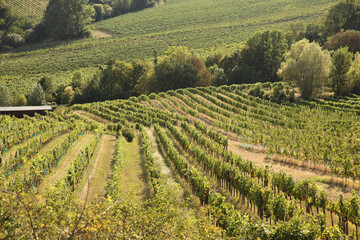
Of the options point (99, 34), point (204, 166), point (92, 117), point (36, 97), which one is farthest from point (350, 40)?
point (99, 34)

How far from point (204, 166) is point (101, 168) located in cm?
942

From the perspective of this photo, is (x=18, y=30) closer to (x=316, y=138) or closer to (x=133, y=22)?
(x=133, y=22)

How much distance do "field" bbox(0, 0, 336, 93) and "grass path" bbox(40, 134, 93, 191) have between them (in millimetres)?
44140

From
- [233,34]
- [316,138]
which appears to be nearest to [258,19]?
[233,34]

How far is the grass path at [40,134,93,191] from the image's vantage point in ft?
79.2

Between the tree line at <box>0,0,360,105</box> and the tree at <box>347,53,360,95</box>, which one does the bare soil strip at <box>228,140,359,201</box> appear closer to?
the tree at <box>347,53,360,95</box>

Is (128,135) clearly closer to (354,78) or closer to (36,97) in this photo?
(36,97)

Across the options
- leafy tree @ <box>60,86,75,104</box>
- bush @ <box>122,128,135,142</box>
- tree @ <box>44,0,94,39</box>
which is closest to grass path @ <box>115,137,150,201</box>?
bush @ <box>122,128,135,142</box>

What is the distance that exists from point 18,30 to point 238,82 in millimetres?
85860

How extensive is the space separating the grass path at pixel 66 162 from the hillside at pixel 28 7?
106401 mm

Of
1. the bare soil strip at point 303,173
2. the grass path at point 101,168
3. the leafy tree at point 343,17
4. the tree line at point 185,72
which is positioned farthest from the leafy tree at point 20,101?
the leafy tree at point 343,17

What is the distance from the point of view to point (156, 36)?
4405 inches

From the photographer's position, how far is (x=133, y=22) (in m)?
130

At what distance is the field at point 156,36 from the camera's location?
88.4 metres
